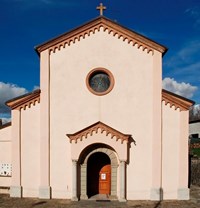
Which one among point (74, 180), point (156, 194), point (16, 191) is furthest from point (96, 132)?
point (16, 191)

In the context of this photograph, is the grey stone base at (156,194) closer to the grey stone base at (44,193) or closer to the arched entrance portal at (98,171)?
the arched entrance portal at (98,171)

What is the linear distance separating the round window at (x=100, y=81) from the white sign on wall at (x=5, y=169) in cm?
598

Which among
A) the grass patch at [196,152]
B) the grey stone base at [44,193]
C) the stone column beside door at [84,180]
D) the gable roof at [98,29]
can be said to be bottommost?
the grass patch at [196,152]

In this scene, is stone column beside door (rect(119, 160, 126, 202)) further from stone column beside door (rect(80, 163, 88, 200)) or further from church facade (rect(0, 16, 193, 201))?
stone column beside door (rect(80, 163, 88, 200))

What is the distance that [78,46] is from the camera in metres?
11.9

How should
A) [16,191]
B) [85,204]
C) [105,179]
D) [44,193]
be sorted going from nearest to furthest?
1. [85,204]
2. [44,193]
3. [16,191]
4. [105,179]

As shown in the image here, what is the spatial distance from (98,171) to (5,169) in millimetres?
4921

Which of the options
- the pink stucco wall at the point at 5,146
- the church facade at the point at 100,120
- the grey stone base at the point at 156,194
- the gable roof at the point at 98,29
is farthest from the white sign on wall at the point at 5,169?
the grey stone base at the point at 156,194

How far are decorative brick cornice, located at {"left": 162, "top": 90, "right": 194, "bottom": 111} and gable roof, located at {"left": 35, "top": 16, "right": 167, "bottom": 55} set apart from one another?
2180 millimetres

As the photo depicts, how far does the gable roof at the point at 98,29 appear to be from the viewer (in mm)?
11656

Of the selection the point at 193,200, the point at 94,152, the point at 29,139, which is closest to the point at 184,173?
the point at 193,200

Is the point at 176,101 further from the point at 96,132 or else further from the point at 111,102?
the point at 96,132

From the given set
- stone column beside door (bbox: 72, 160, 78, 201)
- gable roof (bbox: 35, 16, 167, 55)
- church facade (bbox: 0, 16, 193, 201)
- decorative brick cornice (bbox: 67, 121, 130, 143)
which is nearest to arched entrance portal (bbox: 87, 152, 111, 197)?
church facade (bbox: 0, 16, 193, 201)

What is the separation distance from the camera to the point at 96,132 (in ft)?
36.7
